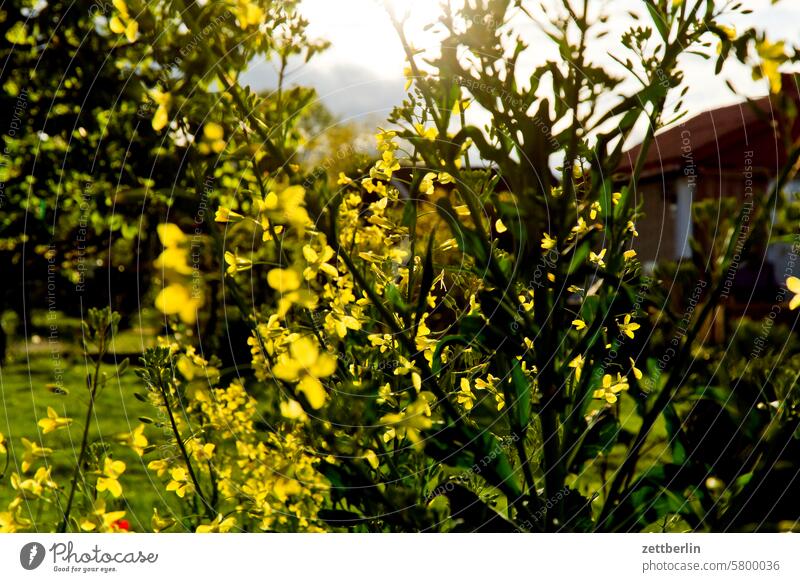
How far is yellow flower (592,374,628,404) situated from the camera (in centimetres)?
136

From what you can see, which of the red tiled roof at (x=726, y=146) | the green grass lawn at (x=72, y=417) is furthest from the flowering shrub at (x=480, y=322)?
the red tiled roof at (x=726, y=146)

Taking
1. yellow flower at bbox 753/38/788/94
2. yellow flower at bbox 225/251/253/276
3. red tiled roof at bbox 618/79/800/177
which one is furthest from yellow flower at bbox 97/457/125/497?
red tiled roof at bbox 618/79/800/177

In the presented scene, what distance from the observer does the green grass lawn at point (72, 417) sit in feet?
7.47

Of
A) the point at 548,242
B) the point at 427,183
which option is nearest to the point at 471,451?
the point at 548,242

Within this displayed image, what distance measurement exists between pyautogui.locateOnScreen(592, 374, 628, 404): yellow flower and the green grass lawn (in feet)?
3.15

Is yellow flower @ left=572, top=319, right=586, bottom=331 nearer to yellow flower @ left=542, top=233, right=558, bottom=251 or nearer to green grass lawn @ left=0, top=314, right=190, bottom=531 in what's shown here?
yellow flower @ left=542, top=233, right=558, bottom=251

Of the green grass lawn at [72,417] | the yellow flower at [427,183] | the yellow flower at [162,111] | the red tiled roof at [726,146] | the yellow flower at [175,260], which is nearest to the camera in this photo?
the yellow flower at [175,260]

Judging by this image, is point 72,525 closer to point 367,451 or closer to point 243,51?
point 367,451

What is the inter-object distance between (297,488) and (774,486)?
34.9 inches

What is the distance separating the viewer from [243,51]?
122 cm

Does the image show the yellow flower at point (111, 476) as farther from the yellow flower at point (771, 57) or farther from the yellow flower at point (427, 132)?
the yellow flower at point (771, 57)
